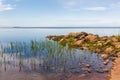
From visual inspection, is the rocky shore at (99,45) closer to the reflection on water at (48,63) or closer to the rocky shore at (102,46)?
the rocky shore at (102,46)

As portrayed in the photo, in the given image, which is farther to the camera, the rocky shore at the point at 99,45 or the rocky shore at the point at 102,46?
the rocky shore at the point at 99,45

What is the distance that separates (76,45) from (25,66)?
16.2 metres

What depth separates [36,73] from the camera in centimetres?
1823

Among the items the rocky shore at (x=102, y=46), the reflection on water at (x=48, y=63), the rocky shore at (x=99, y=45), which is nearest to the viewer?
the reflection on water at (x=48, y=63)

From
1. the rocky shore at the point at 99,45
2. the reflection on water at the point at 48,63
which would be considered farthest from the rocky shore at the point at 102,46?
the reflection on water at the point at 48,63

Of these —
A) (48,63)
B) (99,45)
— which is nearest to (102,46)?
(99,45)

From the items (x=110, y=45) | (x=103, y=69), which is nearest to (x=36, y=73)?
(x=103, y=69)

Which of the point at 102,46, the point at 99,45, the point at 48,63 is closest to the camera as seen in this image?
the point at 48,63

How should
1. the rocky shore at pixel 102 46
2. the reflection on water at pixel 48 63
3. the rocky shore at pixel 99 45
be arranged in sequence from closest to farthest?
the reflection on water at pixel 48 63 < the rocky shore at pixel 102 46 < the rocky shore at pixel 99 45

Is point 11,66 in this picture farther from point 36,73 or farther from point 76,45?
point 76,45

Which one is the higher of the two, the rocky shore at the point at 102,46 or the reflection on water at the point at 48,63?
the rocky shore at the point at 102,46

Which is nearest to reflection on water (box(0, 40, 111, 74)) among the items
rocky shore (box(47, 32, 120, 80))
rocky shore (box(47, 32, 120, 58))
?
rocky shore (box(47, 32, 120, 80))

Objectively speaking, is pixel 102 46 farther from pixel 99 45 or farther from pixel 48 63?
pixel 48 63

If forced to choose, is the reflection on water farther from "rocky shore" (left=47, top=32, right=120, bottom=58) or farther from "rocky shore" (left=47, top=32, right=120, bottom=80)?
"rocky shore" (left=47, top=32, right=120, bottom=58)
